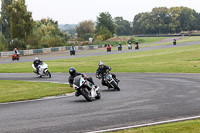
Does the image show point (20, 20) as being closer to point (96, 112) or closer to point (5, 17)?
point (5, 17)

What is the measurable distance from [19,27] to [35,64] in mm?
48747

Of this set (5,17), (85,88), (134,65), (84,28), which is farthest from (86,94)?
(84,28)

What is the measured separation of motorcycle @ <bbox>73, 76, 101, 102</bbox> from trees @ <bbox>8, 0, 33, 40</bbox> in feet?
203

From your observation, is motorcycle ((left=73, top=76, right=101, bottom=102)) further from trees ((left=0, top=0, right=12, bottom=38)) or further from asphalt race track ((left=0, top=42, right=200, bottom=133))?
trees ((left=0, top=0, right=12, bottom=38))

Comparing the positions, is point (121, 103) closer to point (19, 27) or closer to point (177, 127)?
point (177, 127)

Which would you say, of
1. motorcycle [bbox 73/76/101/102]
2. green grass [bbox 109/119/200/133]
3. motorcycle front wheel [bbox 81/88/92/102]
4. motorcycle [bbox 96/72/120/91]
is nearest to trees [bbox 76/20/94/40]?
motorcycle [bbox 96/72/120/91]

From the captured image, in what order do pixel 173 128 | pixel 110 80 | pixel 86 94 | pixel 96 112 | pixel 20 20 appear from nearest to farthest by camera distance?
pixel 173 128 < pixel 96 112 < pixel 86 94 < pixel 110 80 < pixel 20 20

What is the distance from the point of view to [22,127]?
9555 millimetres

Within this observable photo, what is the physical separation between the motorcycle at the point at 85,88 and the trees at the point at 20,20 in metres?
62.0

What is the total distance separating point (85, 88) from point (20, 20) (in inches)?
2468

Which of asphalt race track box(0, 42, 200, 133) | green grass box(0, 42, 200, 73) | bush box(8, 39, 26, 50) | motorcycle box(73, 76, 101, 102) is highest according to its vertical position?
bush box(8, 39, 26, 50)

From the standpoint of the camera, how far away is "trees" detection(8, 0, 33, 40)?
74500mm

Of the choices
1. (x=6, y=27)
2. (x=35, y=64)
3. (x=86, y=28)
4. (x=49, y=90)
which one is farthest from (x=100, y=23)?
Answer: (x=49, y=90)

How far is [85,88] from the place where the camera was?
14.5 meters
